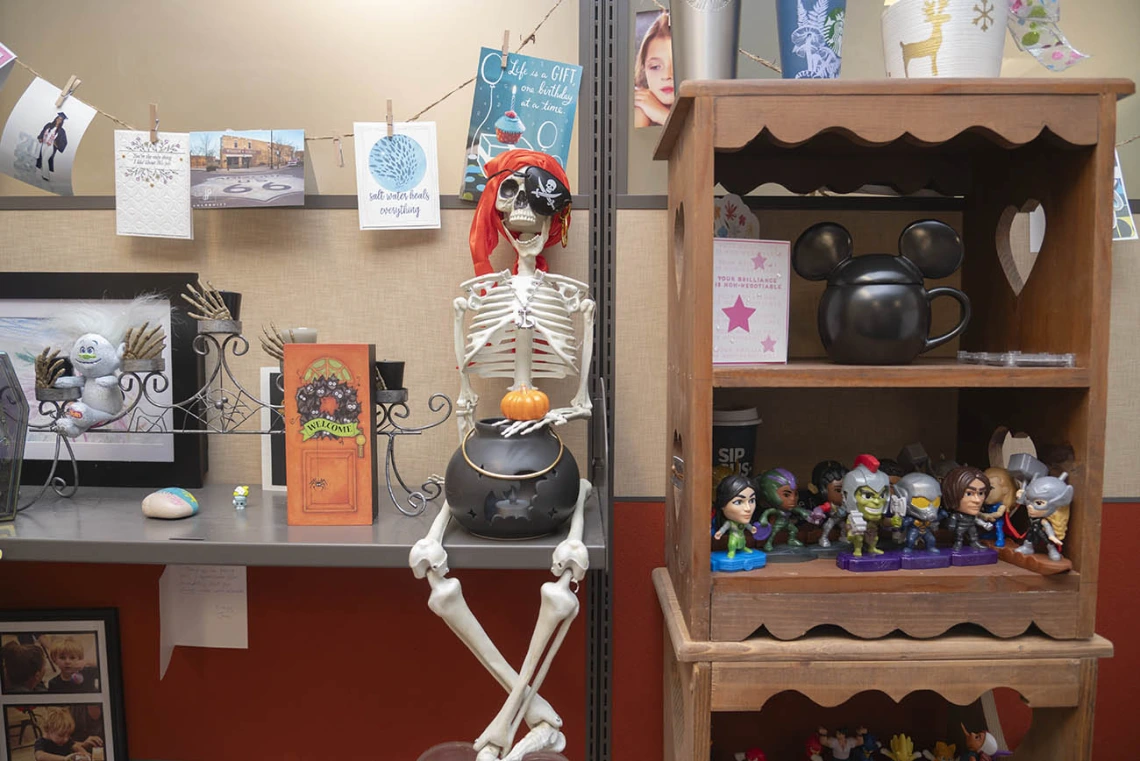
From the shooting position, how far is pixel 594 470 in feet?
4.46

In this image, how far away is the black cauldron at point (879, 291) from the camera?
1118 millimetres

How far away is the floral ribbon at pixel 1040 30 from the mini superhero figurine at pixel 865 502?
768 mm

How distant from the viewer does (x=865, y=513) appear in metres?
1.11

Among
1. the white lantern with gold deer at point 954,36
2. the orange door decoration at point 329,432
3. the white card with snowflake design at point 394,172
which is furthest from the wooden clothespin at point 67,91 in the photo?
the white lantern with gold deer at point 954,36

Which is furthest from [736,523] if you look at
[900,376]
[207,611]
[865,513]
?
[207,611]

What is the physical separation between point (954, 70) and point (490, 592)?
3.90 ft

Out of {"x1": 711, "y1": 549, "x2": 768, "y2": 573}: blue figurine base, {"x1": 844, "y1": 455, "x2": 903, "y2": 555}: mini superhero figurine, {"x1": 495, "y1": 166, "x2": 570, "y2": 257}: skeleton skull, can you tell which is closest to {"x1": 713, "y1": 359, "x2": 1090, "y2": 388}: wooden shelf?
{"x1": 844, "y1": 455, "x2": 903, "y2": 555}: mini superhero figurine

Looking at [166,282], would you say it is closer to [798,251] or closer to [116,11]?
[116,11]

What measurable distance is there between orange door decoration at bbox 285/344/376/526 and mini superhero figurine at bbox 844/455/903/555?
2.47 feet

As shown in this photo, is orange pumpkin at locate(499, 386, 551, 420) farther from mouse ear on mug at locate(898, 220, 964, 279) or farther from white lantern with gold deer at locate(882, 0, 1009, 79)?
white lantern with gold deer at locate(882, 0, 1009, 79)

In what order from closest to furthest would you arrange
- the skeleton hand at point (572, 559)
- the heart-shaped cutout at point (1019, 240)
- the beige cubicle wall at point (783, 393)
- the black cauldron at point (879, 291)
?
1. the skeleton hand at point (572, 559)
2. the black cauldron at point (879, 291)
3. the heart-shaped cutout at point (1019, 240)
4. the beige cubicle wall at point (783, 393)

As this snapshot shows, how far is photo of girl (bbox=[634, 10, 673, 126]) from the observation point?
4.42 ft

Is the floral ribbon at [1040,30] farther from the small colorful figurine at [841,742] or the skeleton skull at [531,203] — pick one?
the small colorful figurine at [841,742]

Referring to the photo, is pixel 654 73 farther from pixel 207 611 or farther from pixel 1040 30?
pixel 207 611
